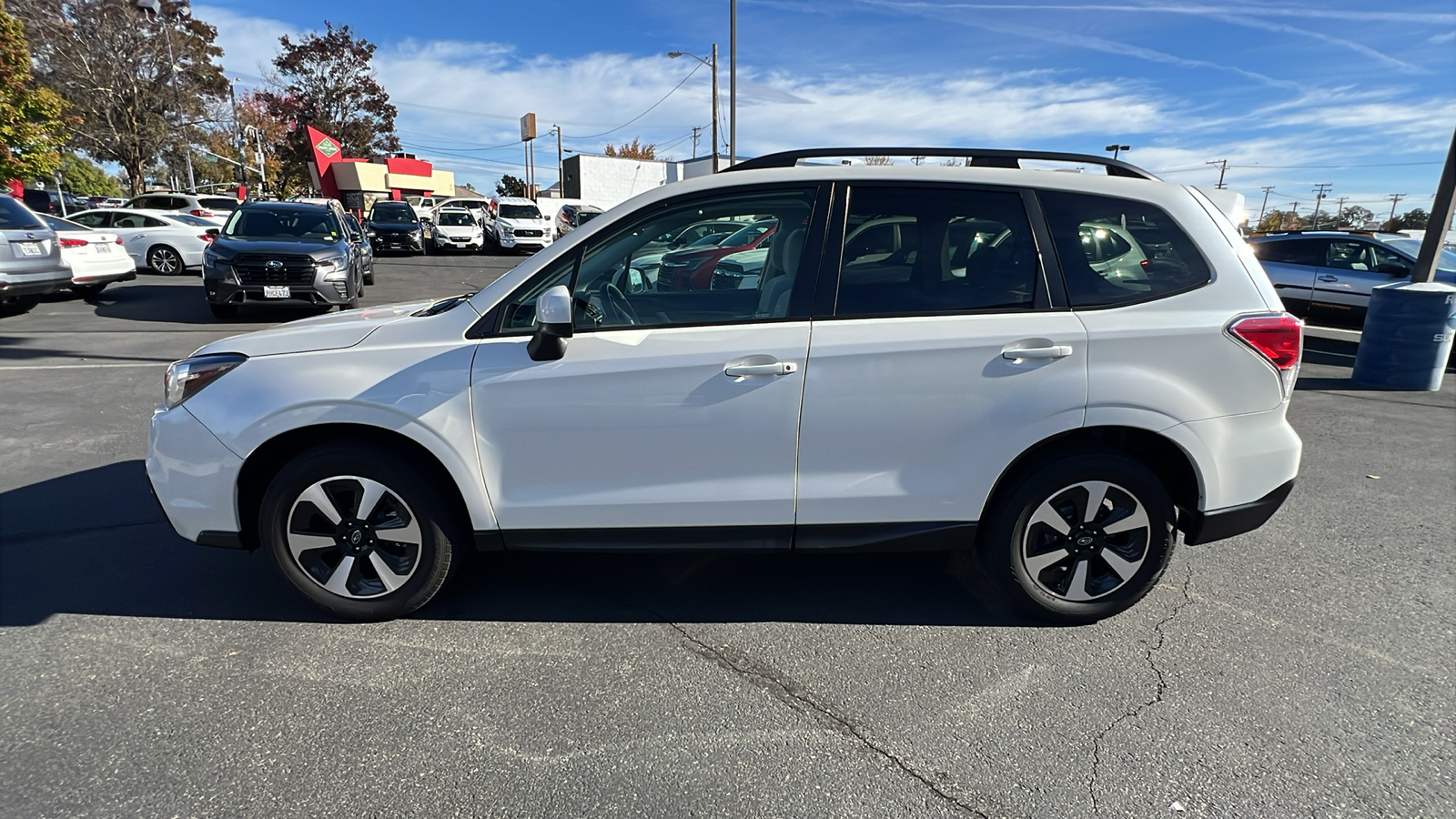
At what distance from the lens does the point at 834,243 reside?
315 centimetres

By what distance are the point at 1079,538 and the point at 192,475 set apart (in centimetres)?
350

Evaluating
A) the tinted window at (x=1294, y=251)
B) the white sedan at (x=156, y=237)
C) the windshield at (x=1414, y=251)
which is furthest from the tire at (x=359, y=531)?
the white sedan at (x=156, y=237)

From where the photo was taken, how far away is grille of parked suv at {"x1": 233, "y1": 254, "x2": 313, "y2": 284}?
1045cm

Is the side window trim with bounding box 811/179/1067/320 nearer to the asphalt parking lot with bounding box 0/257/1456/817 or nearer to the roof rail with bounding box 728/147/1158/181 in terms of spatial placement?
the roof rail with bounding box 728/147/1158/181

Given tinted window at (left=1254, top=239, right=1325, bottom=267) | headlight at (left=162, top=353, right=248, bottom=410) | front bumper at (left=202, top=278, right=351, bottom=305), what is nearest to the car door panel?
headlight at (left=162, top=353, right=248, bottom=410)

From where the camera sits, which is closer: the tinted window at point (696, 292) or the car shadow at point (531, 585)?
the tinted window at point (696, 292)

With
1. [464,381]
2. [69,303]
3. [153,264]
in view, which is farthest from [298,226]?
[464,381]

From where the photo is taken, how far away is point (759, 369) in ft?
9.75

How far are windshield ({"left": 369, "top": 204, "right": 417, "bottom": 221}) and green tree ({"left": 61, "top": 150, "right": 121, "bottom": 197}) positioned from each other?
53908 millimetres

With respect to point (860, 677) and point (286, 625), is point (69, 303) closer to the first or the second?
point (286, 625)

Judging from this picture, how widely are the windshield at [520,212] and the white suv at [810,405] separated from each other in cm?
2843

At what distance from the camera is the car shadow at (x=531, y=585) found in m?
3.39

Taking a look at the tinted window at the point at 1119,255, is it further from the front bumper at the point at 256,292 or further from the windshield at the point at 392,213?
the windshield at the point at 392,213

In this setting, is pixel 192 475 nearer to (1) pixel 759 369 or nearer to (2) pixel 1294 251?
(1) pixel 759 369
